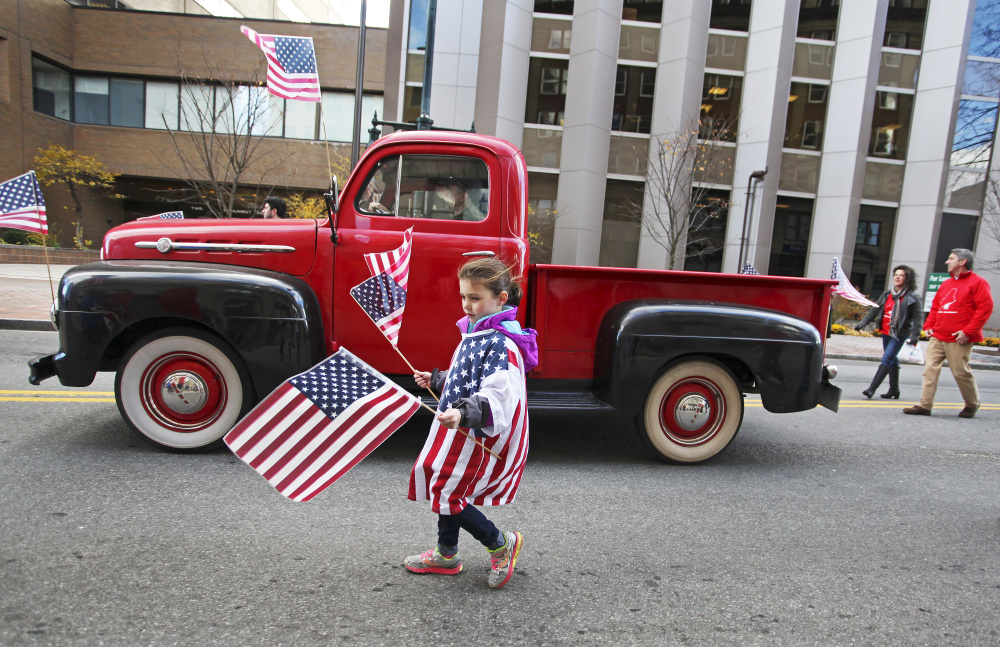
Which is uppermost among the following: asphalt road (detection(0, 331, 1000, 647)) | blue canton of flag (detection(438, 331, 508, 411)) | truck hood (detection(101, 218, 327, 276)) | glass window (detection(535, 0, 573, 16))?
glass window (detection(535, 0, 573, 16))

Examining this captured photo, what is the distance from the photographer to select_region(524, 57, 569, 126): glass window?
1934 cm

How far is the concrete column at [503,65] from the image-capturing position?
18.6 m

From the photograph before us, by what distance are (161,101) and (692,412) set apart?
2824 cm

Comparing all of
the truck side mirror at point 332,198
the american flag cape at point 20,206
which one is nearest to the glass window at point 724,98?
the truck side mirror at point 332,198

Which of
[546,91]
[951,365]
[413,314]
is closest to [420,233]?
[413,314]

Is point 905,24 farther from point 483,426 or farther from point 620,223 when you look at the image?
point 483,426

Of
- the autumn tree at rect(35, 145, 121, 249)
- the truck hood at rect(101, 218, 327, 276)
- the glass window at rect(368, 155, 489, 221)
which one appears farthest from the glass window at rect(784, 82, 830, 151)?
the autumn tree at rect(35, 145, 121, 249)

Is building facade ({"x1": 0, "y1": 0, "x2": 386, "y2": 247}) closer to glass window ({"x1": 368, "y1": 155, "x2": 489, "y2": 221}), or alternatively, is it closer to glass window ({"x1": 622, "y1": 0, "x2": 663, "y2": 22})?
glass window ({"x1": 622, "y1": 0, "x2": 663, "y2": 22})

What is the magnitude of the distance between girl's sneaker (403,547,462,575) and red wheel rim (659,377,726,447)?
2142mm

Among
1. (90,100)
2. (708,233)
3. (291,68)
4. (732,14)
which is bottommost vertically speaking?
(708,233)

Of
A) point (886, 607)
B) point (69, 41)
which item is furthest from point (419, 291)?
point (69, 41)

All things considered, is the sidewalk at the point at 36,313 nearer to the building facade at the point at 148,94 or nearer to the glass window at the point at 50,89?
the building facade at the point at 148,94

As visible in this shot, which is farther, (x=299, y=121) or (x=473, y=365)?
(x=299, y=121)

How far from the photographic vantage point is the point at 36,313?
30.7ft
